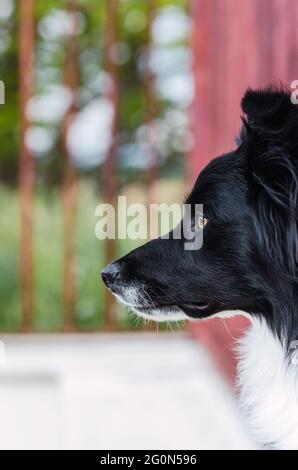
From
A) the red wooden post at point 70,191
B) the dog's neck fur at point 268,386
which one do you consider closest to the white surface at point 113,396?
the red wooden post at point 70,191

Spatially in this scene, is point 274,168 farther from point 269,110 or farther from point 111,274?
point 111,274

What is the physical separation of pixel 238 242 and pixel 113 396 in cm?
202

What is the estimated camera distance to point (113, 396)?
138 inches

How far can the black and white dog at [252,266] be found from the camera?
147 centimetres

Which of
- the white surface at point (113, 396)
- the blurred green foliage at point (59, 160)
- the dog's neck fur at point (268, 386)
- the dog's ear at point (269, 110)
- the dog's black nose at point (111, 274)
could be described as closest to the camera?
the dog's ear at point (269, 110)

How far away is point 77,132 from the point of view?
14.7ft

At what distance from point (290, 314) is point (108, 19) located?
3.01 metres

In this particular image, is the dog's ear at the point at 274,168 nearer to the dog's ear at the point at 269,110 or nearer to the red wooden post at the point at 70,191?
the dog's ear at the point at 269,110

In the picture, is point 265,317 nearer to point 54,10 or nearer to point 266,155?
point 266,155

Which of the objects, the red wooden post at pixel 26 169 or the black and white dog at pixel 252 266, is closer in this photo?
the black and white dog at pixel 252 266

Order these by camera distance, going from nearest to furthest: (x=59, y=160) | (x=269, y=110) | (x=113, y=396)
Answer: (x=269, y=110)
(x=113, y=396)
(x=59, y=160)

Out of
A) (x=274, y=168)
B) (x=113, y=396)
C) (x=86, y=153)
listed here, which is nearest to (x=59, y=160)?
(x=86, y=153)

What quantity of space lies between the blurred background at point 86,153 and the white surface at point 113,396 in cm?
2

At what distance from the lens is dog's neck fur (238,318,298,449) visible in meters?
1.56
